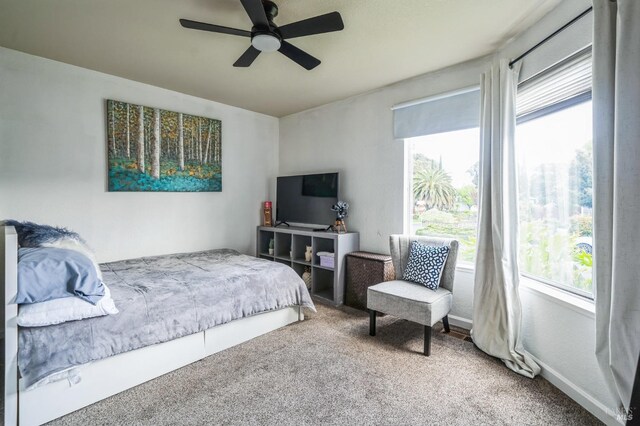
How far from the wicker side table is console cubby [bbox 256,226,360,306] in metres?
0.10

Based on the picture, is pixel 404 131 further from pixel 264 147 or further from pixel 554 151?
pixel 264 147

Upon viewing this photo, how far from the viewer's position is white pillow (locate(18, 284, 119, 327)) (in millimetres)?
1538

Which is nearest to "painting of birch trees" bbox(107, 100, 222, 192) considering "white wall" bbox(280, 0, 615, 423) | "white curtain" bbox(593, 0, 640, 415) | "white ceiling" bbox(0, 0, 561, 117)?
"white ceiling" bbox(0, 0, 561, 117)

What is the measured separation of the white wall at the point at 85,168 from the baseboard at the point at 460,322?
2.90m

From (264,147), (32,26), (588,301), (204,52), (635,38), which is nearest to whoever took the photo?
(635,38)

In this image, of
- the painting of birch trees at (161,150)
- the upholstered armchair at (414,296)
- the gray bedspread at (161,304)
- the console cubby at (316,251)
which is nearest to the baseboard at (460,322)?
the upholstered armchair at (414,296)

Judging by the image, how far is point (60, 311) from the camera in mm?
1627

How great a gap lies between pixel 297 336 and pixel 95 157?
8.84 ft

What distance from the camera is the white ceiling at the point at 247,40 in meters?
2.01

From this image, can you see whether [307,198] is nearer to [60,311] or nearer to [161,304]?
[161,304]

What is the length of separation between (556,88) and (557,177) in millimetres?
608

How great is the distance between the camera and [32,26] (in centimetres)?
223

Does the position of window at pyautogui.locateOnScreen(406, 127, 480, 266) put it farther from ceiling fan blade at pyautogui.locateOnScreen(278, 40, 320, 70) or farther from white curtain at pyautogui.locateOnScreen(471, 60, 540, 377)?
ceiling fan blade at pyautogui.locateOnScreen(278, 40, 320, 70)

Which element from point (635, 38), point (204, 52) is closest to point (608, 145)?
point (635, 38)
